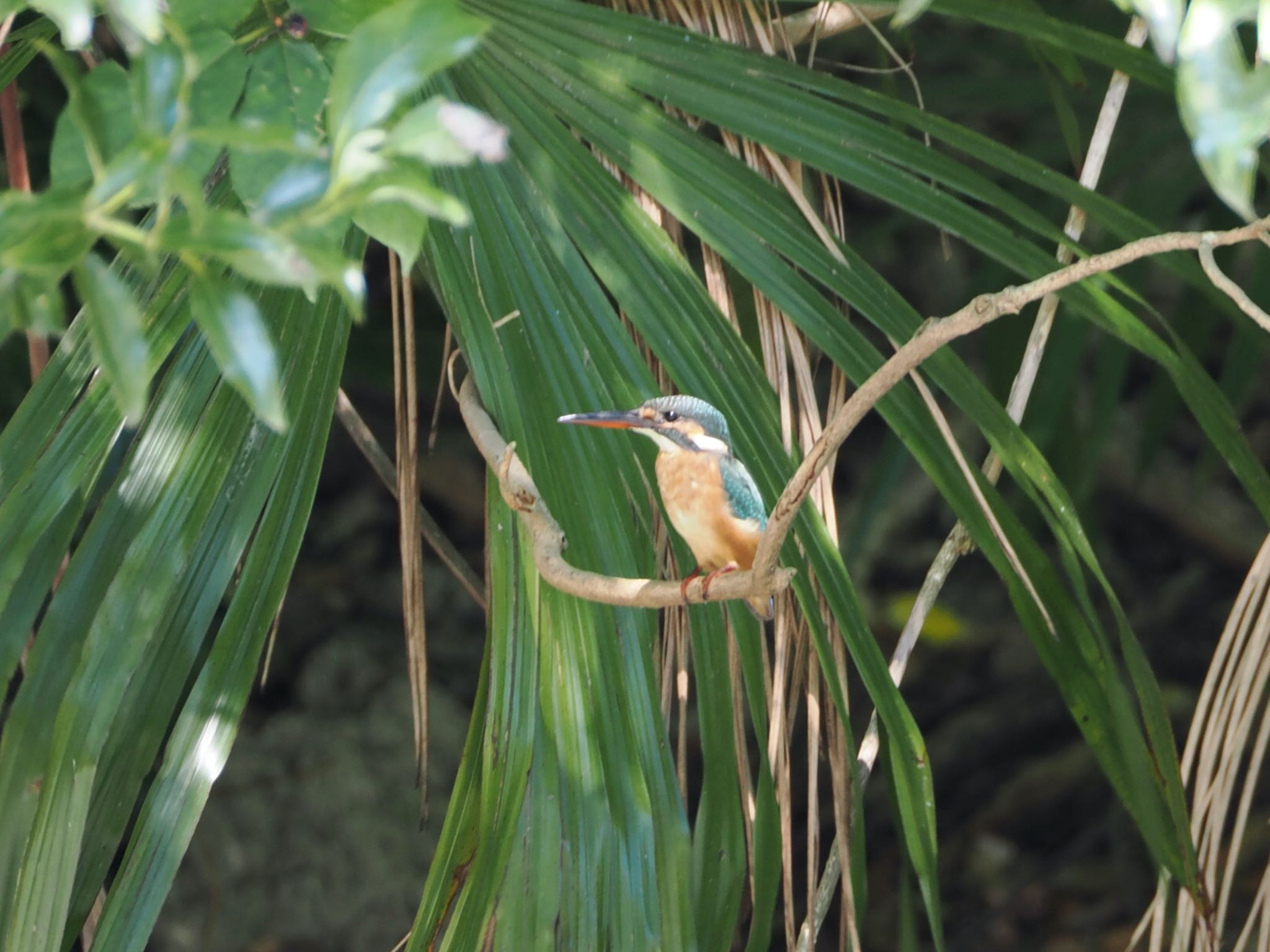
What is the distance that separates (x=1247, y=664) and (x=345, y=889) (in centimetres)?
245

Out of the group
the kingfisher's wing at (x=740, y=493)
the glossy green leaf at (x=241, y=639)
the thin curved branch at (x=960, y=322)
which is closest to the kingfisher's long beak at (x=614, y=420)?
the kingfisher's wing at (x=740, y=493)

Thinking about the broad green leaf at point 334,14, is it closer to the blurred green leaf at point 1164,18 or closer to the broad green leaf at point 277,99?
the broad green leaf at point 277,99

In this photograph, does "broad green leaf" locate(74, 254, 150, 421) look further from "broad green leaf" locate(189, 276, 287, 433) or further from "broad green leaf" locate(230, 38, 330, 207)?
"broad green leaf" locate(230, 38, 330, 207)

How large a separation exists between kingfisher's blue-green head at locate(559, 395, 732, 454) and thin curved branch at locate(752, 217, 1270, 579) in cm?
41

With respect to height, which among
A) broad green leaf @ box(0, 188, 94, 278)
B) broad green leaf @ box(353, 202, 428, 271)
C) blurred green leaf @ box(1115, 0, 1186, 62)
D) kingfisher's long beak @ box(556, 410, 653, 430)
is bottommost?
kingfisher's long beak @ box(556, 410, 653, 430)

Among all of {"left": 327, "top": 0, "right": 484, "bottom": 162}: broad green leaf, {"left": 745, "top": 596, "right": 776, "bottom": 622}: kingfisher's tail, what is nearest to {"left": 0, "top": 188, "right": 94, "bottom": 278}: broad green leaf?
{"left": 327, "top": 0, "right": 484, "bottom": 162}: broad green leaf

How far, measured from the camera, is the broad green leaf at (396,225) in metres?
0.66

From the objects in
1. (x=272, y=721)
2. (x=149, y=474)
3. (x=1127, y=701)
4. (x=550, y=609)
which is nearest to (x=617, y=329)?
(x=550, y=609)

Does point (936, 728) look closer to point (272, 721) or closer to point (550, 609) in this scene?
point (272, 721)

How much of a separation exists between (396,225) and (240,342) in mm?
112

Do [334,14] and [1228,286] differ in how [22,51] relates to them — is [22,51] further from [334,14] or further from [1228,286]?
[1228,286]

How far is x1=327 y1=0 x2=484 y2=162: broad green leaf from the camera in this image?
1.93ft

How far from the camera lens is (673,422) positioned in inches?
52.9

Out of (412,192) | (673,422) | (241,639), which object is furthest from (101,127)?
(673,422)
